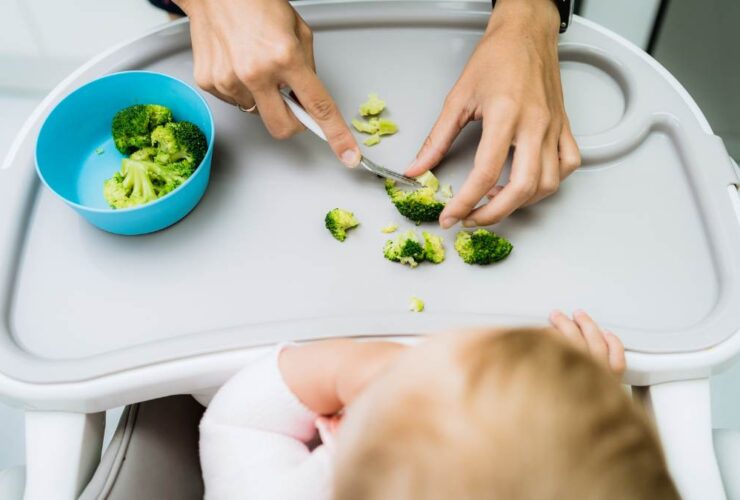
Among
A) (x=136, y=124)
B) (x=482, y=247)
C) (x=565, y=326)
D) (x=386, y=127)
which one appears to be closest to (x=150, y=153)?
(x=136, y=124)

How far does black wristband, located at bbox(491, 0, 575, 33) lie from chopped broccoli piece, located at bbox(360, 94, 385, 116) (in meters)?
0.21

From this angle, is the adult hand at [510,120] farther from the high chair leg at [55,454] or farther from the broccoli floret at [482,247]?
the high chair leg at [55,454]

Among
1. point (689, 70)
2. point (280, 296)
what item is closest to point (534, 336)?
point (280, 296)

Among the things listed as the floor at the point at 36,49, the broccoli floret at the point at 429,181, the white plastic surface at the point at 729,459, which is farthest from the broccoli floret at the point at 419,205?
the floor at the point at 36,49

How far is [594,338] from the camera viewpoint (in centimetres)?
65

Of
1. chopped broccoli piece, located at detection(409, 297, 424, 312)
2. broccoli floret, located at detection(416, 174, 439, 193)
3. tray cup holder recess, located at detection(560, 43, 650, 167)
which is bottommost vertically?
→ chopped broccoli piece, located at detection(409, 297, 424, 312)

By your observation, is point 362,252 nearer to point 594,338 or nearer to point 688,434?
point 594,338

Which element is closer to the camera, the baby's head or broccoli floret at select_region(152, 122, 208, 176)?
the baby's head

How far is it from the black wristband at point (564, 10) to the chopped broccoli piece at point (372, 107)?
0.21m

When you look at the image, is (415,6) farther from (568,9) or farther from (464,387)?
(464,387)

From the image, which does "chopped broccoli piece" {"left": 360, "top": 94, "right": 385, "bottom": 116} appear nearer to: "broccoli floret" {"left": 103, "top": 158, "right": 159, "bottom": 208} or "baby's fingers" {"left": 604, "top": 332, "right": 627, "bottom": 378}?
"broccoli floret" {"left": 103, "top": 158, "right": 159, "bottom": 208}

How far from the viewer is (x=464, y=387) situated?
458mm

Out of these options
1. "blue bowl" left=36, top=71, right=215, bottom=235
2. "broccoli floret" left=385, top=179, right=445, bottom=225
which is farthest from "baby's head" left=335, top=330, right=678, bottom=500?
"blue bowl" left=36, top=71, right=215, bottom=235

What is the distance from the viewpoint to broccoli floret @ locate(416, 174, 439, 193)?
2.51ft
